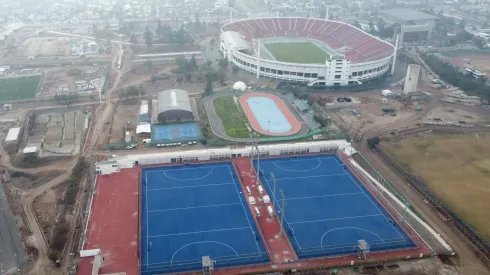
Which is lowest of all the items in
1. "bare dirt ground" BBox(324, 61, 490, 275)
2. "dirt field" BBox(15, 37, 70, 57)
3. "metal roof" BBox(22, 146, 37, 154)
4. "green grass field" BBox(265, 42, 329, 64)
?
"bare dirt ground" BBox(324, 61, 490, 275)

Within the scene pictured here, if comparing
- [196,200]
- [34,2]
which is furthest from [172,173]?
[34,2]

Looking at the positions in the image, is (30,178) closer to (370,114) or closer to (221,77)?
(221,77)

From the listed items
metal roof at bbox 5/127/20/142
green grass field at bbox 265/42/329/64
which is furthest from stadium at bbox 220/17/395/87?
metal roof at bbox 5/127/20/142

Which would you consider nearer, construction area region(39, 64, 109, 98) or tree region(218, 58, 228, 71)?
construction area region(39, 64, 109, 98)

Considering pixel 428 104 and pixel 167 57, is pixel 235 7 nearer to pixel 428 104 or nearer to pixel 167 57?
pixel 167 57

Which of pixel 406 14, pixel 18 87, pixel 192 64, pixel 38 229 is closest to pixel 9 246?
pixel 38 229

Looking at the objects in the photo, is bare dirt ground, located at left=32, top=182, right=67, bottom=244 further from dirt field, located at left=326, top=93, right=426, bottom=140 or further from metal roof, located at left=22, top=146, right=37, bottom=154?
dirt field, located at left=326, top=93, right=426, bottom=140

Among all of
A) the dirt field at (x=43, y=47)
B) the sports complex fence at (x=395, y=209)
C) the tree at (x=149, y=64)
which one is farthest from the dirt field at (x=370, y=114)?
the dirt field at (x=43, y=47)
